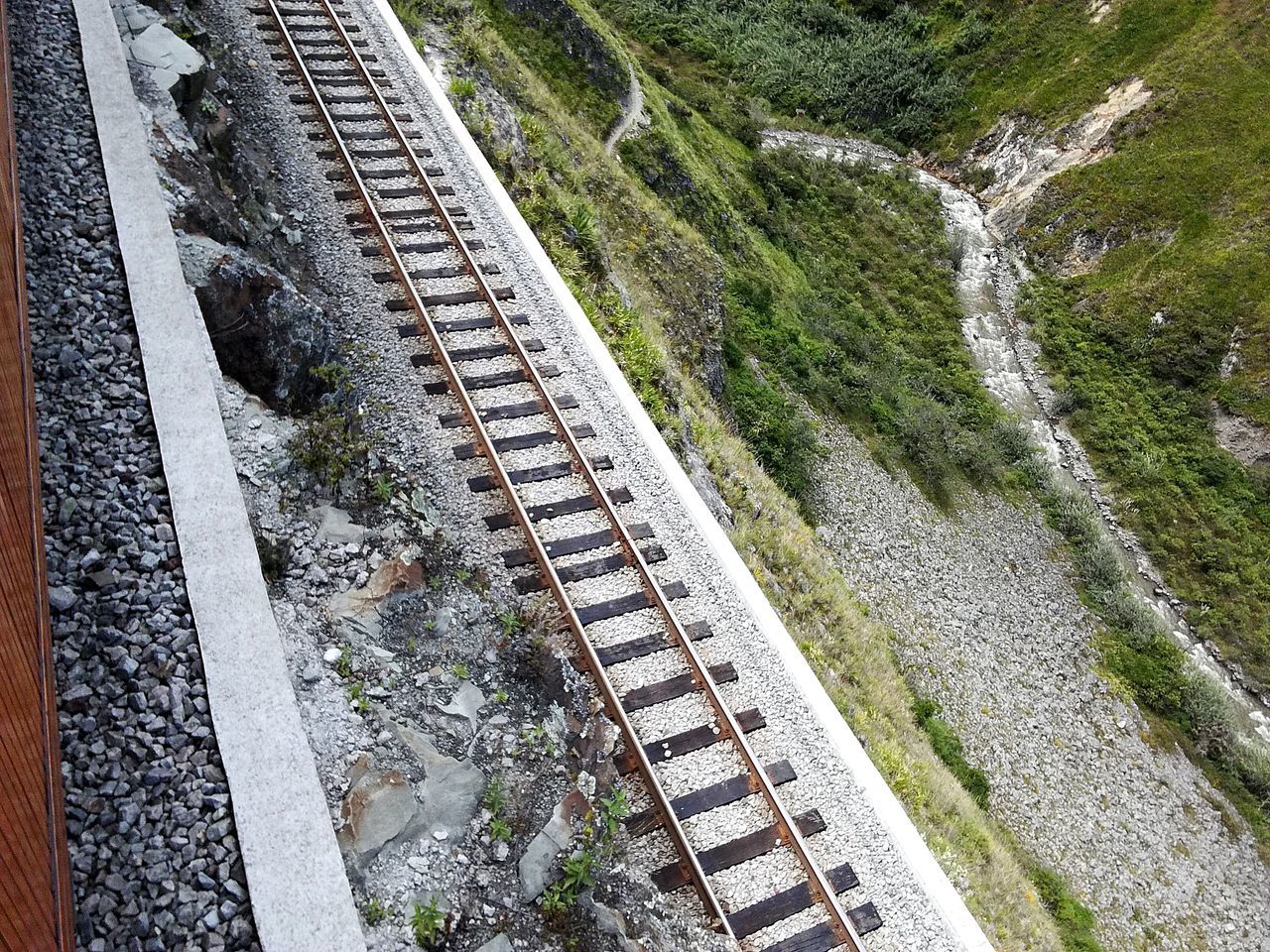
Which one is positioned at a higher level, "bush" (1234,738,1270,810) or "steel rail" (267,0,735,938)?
"steel rail" (267,0,735,938)

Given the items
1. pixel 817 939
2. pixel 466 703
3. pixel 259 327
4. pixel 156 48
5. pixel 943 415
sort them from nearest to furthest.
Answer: pixel 817 939 → pixel 466 703 → pixel 259 327 → pixel 156 48 → pixel 943 415

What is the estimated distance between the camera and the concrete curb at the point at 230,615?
5.91 metres

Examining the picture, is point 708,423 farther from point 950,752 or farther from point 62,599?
point 62,599

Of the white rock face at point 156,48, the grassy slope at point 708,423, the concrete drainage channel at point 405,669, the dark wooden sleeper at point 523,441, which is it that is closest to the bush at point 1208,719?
the grassy slope at point 708,423

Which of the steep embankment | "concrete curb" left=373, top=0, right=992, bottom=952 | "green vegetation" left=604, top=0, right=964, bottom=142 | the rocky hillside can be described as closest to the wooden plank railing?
"concrete curb" left=373, top=0, right=992, bottom=952

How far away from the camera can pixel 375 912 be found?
6215 mm

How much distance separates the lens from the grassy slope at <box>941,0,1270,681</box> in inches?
999

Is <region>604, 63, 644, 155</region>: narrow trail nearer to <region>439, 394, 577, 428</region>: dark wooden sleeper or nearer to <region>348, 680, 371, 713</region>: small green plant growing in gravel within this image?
<region>439, 394, 577, 428</region>: dark wooden sleeper

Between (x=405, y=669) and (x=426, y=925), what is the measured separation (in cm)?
238

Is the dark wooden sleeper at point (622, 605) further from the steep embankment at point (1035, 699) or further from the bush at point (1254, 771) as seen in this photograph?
the bush at point (1254, 771)

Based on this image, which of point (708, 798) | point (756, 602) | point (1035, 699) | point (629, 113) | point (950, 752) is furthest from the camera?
point (629, 113)

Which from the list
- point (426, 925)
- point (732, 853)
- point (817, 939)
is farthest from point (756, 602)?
point (426, 925)

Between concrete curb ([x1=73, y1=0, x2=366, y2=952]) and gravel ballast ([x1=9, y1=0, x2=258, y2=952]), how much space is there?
0.14 m

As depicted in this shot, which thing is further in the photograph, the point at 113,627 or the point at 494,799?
the point at 494,799
